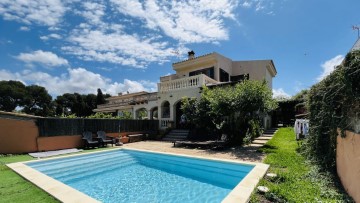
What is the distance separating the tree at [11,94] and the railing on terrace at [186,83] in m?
53.7

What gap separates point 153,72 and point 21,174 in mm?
22803

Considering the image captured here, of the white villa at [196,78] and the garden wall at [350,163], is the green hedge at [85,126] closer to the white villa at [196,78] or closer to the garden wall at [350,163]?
the white villa at [196,78]

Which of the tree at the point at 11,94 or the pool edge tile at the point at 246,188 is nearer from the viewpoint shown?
the pool edge tile at the point at 246,188

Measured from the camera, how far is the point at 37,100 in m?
59.8

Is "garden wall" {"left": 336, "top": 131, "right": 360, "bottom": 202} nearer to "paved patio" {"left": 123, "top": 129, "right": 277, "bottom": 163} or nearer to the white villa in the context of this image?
"paved patio" {"left": 123, "top": 129, "right": 277, "bottom": 163}

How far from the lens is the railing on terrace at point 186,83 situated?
1855 centimetres

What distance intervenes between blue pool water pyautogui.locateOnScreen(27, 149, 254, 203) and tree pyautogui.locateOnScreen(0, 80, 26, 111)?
57955 mm

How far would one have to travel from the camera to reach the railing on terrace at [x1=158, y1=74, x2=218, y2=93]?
60.9 feet

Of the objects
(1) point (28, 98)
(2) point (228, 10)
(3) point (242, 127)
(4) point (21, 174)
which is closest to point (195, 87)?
(3) point (242, 127)

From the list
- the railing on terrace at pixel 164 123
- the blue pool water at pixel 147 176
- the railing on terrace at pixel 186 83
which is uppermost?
the railing on terrace at pixel 186 83

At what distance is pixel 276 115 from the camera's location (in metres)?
22.4

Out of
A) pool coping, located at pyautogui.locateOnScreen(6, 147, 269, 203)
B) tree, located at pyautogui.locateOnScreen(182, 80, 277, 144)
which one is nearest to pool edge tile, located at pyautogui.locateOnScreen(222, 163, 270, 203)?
pool coping, located at pyautogui.locateOnScreen(6, 147, 269, 203)

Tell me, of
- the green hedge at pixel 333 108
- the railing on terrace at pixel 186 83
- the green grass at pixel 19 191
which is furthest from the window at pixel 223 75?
the green grass at pixel 19 191

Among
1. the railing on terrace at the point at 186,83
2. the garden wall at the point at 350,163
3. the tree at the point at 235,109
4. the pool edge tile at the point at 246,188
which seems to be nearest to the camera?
the garden wall at the point at 350,163
